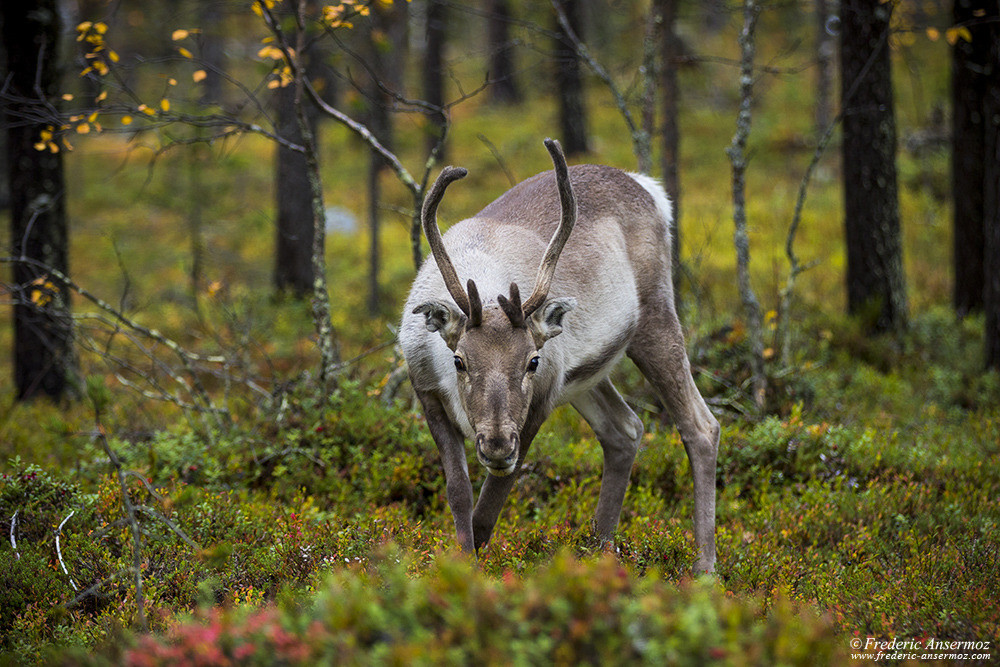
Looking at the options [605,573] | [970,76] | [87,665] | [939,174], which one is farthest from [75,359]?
[939,174]

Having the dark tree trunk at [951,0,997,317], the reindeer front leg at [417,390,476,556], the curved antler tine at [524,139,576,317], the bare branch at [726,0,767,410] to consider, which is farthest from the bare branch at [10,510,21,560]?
the dark tree trunk at [951,0,997,317]

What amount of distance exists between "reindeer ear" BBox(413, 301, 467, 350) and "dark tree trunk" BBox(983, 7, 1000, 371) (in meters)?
Result: 6.20

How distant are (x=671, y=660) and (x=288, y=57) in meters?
5.40

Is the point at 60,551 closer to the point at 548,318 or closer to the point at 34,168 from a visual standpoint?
the point at 548,318

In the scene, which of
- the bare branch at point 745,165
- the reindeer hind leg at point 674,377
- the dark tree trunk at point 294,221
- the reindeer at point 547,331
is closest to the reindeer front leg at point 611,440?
the reindeer at point 547,331

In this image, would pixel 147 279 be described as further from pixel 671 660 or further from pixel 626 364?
pixel 671 660

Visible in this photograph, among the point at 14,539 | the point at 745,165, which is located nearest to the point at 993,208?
the point at 745,165

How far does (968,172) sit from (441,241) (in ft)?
27.6

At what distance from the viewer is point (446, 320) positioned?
169 inches

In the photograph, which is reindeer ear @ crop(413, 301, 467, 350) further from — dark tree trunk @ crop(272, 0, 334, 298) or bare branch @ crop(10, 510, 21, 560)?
dark tree trunk @ crop(272, 0, 334, 298)

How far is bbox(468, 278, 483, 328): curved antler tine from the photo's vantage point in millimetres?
4035

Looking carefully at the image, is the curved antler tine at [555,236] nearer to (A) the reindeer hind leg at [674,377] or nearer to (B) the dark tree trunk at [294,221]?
(A) the reindeer hind leg at [674,377]

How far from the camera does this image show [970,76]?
946cm

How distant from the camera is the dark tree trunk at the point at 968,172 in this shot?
9.48 m
